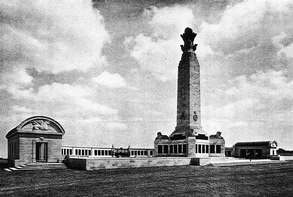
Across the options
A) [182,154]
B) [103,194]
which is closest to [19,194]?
[103,194]

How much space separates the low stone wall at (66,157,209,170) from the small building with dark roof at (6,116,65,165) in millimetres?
2580

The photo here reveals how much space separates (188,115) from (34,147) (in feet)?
61.8

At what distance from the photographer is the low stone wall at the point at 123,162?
24.4 meters

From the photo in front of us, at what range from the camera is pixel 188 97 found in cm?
3888

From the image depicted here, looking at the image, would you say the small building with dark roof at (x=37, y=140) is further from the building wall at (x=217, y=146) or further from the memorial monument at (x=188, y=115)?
the building wall at (x=217, y=146)

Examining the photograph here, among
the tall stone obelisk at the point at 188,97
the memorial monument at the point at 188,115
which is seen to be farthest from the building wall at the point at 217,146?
the tall stone obelisk at the point at 188,97

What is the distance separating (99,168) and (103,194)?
12379mm

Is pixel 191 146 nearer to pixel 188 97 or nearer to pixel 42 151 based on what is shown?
pixel 188 97

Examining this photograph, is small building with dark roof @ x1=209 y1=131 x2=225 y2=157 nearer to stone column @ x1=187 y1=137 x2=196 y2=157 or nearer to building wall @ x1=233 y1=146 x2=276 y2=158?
stone column @ x1=187 y1=137 x2=196 y2=157

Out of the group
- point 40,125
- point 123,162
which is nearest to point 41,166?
point 40,125

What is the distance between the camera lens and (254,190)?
548 inches

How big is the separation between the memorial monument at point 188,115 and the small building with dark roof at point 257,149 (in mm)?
12480

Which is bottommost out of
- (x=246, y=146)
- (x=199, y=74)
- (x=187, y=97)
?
(x=246, y=146)

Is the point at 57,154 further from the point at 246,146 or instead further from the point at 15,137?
the point at 246,146
